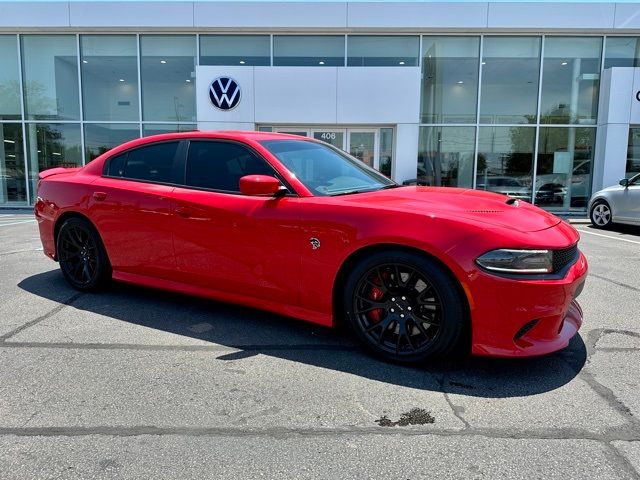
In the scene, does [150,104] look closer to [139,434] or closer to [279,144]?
[279,144]

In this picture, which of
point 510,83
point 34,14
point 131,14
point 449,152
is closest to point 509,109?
point 510,83

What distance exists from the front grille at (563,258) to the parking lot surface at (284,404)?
28.1 inches

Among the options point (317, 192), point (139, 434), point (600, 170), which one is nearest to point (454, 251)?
point (317, 192)

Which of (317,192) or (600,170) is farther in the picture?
(600,170)

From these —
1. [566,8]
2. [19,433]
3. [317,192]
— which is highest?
[566,8]

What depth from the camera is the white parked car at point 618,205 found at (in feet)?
32.7

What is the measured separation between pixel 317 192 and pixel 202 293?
1.33 metres

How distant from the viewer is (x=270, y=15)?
13.3 m

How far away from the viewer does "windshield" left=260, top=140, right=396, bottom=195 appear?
3.79 meters

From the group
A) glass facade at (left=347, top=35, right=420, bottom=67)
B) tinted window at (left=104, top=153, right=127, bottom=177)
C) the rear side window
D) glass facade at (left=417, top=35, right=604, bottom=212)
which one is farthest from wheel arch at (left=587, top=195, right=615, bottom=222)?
tinted window at (left=104, top=153, right=127, bottom=177)

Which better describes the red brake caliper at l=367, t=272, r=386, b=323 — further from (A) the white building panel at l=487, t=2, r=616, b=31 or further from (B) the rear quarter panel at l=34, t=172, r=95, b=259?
(A) the white building panel at l=487, t=2, r=616, b=31

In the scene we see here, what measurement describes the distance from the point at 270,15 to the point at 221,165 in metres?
10.8

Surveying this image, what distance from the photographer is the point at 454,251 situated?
2949 mm

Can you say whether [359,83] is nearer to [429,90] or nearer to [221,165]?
[429,90]
